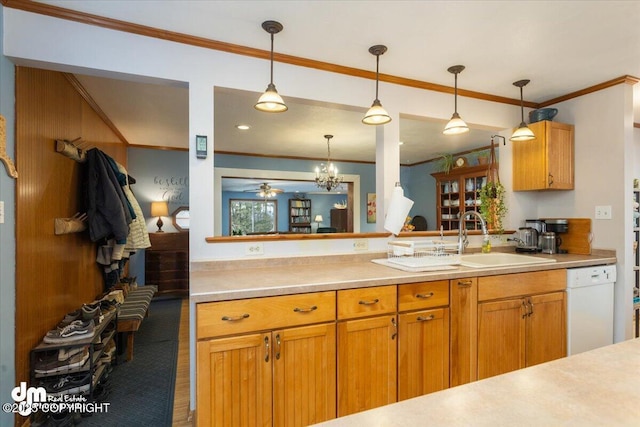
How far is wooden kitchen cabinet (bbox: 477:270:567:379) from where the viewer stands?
205 centimetres

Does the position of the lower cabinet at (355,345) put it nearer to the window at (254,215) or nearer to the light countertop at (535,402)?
the light countertop at (535,402)

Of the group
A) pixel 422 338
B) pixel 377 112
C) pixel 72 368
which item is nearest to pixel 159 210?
pixel 72 368

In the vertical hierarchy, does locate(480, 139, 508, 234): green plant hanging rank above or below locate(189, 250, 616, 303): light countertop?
above

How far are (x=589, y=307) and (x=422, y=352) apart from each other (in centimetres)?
159

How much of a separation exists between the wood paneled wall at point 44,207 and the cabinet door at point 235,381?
4.28ft

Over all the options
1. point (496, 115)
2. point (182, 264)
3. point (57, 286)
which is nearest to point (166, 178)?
point (182, 264)

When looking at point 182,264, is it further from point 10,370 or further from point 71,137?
point 10,370

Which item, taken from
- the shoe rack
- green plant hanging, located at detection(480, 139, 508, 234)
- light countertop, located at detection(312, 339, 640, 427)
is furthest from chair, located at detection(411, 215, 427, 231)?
light countertop, located at detection(312, 339, 640, 427)

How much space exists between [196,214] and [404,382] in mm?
1609

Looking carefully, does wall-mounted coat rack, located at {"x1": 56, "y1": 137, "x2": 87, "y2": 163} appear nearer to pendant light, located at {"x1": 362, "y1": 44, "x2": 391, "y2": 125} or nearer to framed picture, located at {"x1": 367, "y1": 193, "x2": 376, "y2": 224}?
pendant light, located at {"x1": 362, "y1": 44, "x2": 391, "y2": 125}

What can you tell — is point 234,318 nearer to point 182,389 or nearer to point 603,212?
point 182,389

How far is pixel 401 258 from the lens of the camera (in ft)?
7.55

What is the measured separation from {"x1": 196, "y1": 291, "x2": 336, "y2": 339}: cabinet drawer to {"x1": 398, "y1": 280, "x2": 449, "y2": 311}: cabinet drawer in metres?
0.43

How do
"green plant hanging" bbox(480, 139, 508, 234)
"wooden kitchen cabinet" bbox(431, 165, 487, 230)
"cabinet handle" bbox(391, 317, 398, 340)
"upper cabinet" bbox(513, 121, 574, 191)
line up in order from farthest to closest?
"wooden kitchen cabinet" bbox(431, 165, 487, 230) → "green plant hanging" bbox(480, 139, 508, 234) → "upper cabinet" bbox(513, 121, 574, 191) → "cabinet handle" bbox(391, 317, 398, 340)
